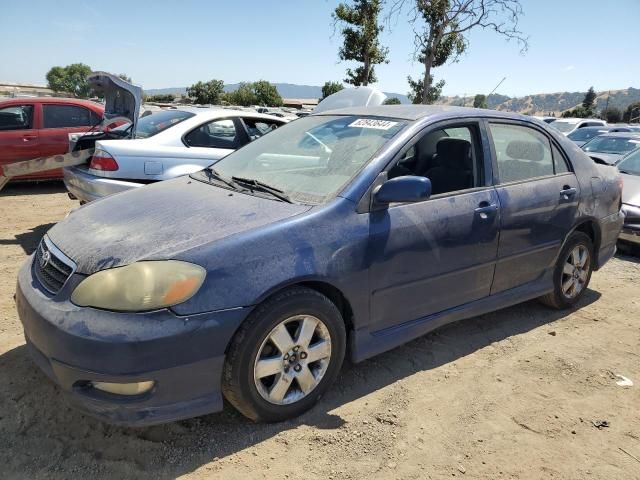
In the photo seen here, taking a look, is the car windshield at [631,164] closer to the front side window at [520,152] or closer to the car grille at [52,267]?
the front side window at [520,152]

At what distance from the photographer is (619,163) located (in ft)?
23.9

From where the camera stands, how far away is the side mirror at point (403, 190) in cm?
277

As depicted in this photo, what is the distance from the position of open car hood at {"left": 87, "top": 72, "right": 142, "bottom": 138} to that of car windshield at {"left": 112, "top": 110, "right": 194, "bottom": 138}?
4.6 inches

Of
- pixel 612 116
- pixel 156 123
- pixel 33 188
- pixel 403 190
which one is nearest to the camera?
pixel 403 190

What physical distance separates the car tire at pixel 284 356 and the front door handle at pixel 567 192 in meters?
2.30

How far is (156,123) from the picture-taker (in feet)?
20.2

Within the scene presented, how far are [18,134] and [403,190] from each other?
7.42 metres

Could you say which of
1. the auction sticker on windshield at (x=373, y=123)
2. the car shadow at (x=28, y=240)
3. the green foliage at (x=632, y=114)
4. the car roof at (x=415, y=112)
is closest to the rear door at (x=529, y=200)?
the car roof at (x=415, y=112)

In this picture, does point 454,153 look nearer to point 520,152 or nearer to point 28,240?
point 520,152

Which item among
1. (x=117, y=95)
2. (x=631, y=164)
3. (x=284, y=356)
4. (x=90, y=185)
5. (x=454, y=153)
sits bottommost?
(x=284, y=356)

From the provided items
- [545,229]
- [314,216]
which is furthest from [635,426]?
[314,216]

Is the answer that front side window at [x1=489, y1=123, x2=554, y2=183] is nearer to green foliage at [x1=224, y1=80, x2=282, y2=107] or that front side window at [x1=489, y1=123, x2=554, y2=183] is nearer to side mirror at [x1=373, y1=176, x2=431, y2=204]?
side mirror at [x1=373, y1=176, x2=431, y2=204]

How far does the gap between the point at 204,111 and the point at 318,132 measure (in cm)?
321

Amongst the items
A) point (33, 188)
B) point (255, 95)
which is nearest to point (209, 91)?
point (255, 95)
